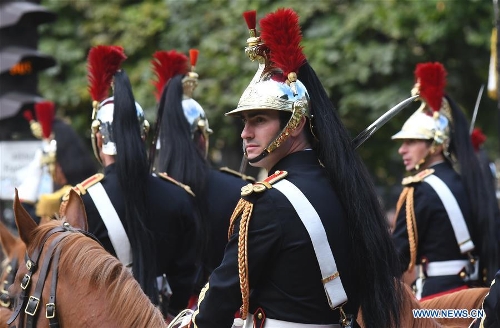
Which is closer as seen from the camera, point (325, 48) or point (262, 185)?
point (262, 185)

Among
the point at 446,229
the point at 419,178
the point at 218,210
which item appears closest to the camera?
the point at 218,210

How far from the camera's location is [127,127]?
5.88 metres

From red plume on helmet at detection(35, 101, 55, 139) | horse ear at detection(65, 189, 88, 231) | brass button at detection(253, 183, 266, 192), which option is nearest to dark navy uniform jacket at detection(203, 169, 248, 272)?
horse ear at detection(65, 189, 88, 231)

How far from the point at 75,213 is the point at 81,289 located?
0.73m

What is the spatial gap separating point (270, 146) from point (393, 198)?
12.3 metres

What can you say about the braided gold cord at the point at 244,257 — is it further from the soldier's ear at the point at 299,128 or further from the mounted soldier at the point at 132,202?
the mounted soldier at the point at 132,202

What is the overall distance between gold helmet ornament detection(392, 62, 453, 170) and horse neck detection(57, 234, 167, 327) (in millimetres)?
3682

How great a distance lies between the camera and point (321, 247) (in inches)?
150

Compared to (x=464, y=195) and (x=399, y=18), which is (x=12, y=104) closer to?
(x=399, y=18)

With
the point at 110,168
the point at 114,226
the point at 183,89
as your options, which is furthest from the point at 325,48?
the point at 114,226

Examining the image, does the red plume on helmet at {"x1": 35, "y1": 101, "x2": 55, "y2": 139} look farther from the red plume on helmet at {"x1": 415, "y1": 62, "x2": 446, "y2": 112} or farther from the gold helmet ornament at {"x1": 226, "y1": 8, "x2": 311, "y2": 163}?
the gold helmet ornament at {"x1": 226, "y1": 8, "x2": 311, "y2": 163}

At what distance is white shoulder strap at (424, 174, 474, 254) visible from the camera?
262 inches

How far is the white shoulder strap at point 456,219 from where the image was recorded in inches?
262

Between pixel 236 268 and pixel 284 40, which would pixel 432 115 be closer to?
pixel 284 40
